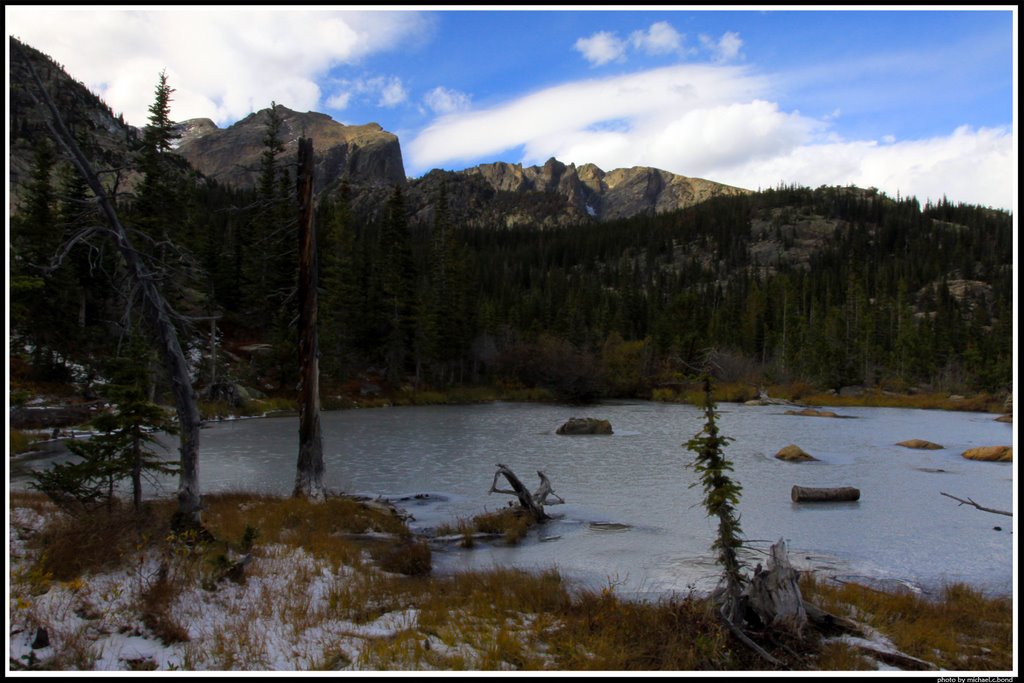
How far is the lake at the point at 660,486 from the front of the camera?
41.2ft

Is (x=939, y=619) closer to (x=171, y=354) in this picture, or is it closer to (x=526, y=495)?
(x=526, y=495)

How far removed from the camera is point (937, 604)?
972 cm

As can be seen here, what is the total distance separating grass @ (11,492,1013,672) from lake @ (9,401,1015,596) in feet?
5.98

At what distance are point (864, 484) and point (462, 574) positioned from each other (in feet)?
57.2

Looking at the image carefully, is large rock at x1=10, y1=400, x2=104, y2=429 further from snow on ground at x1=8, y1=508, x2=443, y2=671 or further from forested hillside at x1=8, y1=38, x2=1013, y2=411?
snow on ground at x1=8, y1=508, x2=443, y2=671

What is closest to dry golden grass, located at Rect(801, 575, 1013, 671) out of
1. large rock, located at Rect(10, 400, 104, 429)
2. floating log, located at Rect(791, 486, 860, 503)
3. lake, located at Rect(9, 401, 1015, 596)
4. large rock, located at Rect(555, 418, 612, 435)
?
lake, located at Rect(9, 401, 1015, 596)

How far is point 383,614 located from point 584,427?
2878cm

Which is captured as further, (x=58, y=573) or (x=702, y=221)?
(x=702, y=221)

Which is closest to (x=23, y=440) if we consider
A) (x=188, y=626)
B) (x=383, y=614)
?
(x=188, y=626)

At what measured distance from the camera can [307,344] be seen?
15141 mm

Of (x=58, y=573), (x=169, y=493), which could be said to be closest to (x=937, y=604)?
(x=58, y=573)

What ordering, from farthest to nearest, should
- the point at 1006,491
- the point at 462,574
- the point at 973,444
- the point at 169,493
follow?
the point at 973,444 < the point at 1006,491 < the point at 169,493 < the point at 462,574

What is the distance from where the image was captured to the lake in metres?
12.5

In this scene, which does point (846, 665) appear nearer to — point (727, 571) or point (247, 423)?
point (727, 571)
